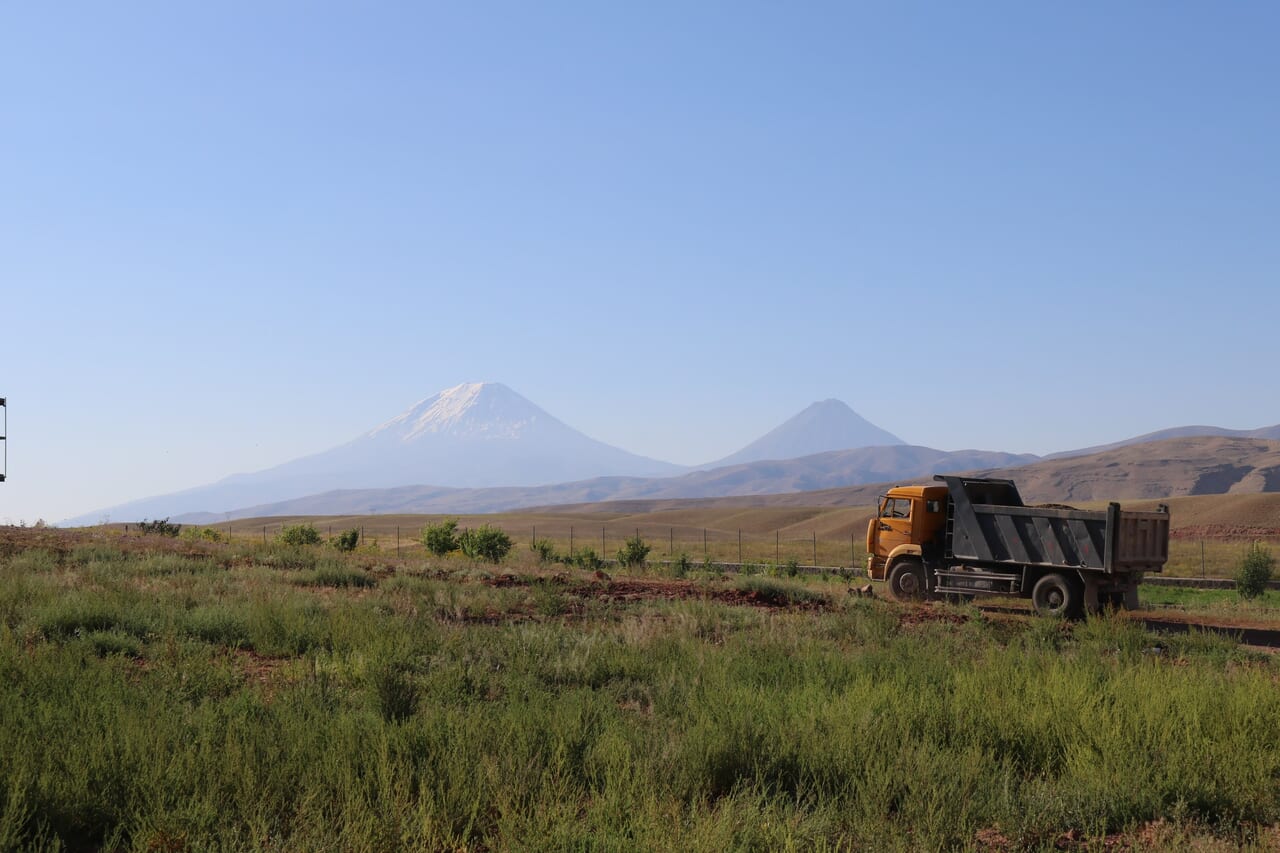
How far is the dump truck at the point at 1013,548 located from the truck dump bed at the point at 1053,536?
0.8 inches

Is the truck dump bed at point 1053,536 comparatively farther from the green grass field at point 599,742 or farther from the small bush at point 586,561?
the small bush at point 586,561

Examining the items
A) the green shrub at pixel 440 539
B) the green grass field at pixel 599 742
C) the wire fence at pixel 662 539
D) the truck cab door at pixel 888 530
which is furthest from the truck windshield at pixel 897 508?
the green shrub at pixel 440 539

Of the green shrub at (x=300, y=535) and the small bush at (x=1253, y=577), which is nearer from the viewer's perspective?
the small bush at (x=1253, y=577)

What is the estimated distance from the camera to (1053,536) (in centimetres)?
2156

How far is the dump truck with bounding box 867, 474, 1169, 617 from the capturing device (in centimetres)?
2111

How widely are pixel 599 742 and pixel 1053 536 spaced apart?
650 inches

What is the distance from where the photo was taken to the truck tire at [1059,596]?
21.2 metres

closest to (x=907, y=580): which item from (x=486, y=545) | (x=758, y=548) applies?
(x=486, y=545)

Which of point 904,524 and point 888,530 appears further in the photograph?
point 888,530

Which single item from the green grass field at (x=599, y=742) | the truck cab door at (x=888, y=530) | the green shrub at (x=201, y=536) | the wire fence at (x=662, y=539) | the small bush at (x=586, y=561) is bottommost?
the wire fence at (x=662, y=539)

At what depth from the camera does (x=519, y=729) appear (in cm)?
785

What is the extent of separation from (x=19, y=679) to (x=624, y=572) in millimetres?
24200

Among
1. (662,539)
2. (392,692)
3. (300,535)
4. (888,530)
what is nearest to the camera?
(392,692)

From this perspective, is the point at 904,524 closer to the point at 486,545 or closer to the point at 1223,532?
the point at 486,545
